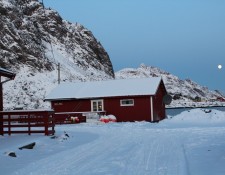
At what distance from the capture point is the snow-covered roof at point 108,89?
36.4 m

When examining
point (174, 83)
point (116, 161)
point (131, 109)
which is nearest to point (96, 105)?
point (131, 109)

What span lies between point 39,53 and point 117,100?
41.9 meters

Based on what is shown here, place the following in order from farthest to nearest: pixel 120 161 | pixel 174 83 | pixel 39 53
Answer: pixel 174 83 → pixel 39 53 → pixel 120 161

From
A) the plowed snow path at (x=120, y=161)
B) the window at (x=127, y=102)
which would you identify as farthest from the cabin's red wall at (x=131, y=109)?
the plowed snow path at (x=120, y=161)

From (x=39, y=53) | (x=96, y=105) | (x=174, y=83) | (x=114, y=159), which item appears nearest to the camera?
(x=114, y=159)

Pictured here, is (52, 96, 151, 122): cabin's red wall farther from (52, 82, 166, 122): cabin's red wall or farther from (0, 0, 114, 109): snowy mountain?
(0, 0, 114, 109): snowy mountain

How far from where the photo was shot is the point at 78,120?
118 feet

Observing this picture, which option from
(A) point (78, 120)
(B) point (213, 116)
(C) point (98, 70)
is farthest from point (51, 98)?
(C) point (98, 70)

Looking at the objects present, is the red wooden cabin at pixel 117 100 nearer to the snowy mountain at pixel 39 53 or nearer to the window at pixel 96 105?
the window at pixel 96 105

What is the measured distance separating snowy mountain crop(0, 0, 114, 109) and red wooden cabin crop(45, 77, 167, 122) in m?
16.8

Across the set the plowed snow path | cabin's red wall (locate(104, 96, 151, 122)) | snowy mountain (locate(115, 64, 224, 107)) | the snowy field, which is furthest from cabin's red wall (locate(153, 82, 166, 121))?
snowy mountain (locate(115, 64, 224, 107))

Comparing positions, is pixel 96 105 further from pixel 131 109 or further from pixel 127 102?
pixel 131 109

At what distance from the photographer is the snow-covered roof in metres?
36.4

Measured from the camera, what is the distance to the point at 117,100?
36531 mm
